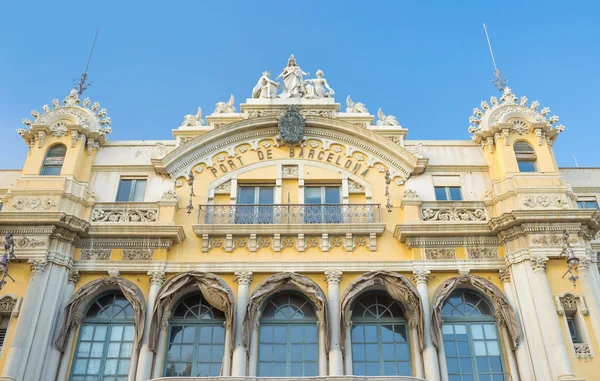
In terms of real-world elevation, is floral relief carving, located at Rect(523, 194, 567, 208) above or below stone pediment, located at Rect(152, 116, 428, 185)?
below

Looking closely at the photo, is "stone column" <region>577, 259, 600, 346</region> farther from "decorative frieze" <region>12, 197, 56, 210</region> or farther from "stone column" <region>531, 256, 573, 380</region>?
"decorative frieze" <region>12, 197, 56, 210</region>

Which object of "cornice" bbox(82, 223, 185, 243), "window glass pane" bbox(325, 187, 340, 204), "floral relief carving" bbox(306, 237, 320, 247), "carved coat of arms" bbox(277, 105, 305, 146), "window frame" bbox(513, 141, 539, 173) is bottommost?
"floral relief carving" bbox(306, 237, 320, 247)

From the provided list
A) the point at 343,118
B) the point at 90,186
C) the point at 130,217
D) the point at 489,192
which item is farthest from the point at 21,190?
the point at 489,192

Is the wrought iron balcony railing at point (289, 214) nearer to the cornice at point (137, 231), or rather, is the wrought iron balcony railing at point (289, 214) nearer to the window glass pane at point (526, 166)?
the cornice at point (137, 231)

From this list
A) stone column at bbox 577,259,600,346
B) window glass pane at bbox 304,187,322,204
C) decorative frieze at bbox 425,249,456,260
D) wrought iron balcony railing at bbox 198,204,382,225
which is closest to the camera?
stone column at bbox 577,259,600,346

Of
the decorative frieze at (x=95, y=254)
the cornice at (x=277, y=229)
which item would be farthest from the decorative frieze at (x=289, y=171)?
the decorative frieze at (x=95, y=254)

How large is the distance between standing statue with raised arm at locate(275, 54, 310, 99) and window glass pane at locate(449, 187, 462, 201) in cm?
684

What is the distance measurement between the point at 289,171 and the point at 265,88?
4072 millimetres

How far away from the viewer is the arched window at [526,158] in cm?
2086

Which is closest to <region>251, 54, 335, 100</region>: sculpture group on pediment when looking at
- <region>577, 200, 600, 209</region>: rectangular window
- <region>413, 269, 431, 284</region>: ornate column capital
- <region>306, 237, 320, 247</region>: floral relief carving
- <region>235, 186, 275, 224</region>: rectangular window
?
<region>235, 186, 275, 224</region>: rectangular window

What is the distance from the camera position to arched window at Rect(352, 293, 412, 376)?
1738 centimetres

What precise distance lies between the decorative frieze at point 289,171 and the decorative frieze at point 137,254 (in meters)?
5.33

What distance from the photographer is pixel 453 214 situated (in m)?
19.9

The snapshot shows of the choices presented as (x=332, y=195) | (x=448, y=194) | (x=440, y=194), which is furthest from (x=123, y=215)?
(x=448, y=194)
